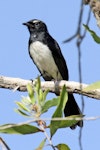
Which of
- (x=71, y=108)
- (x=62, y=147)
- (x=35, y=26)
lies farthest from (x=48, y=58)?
(x=62, y=147)

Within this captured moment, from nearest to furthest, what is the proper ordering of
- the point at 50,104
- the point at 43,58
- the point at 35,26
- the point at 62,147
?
the point at 62,147, the point at 50,104, the point at 43,58, the point at 35,26

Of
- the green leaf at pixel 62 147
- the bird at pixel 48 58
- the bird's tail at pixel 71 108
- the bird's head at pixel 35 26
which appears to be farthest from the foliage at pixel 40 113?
the bird's head at pixel 35 26

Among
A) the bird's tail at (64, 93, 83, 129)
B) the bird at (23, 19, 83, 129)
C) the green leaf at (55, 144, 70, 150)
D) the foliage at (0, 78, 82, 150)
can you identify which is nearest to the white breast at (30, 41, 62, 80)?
the bird at (23, 19, 83, 129)

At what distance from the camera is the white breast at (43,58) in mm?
5562

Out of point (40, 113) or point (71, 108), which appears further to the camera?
point (71, 108)

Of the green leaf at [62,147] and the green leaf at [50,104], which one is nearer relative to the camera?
the green leaf at [62,147]

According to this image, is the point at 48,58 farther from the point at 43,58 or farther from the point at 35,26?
the point at 35,26

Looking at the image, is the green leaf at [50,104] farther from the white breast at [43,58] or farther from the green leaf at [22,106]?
the white breast at [43,58]

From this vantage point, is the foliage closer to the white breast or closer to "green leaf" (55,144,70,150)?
"green leaf" (55,144,70,150)

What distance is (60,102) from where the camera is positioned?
1571 mm

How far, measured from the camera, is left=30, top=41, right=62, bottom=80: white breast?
18.2 feet

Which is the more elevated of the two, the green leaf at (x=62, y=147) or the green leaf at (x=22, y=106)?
the green leaf at (x=22, y=106)

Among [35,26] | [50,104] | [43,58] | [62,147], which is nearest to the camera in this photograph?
[62,147]

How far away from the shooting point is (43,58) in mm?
5602
